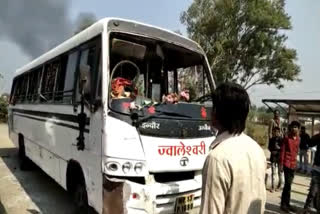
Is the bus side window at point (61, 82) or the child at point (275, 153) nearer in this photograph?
the bus side window at point (61, 82)

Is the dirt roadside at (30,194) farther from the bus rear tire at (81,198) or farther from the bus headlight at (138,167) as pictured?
the bus headlight at (138,167)

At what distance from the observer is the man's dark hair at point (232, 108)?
7.57 feet

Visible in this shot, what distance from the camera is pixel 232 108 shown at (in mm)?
2311

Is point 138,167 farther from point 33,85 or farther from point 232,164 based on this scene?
point 33,85

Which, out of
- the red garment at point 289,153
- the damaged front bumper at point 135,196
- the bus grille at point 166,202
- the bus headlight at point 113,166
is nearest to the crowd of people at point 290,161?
the red garment at point 289,153

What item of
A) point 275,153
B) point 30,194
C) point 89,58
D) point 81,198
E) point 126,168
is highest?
point 89,58

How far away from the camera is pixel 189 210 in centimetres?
509

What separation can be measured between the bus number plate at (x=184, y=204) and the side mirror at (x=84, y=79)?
1.72 meters

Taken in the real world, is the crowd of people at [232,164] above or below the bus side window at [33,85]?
below

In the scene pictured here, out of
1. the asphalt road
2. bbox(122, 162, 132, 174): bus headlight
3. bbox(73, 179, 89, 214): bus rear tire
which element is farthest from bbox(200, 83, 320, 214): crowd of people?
the asphalt road

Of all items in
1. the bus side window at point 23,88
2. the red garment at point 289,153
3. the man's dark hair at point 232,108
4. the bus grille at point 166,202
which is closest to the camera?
the man's dark hair at point 232,108

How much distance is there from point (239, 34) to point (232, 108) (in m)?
23.5

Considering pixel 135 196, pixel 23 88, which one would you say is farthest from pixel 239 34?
pixel 135 196

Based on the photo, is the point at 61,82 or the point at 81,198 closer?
the point at 81,198
